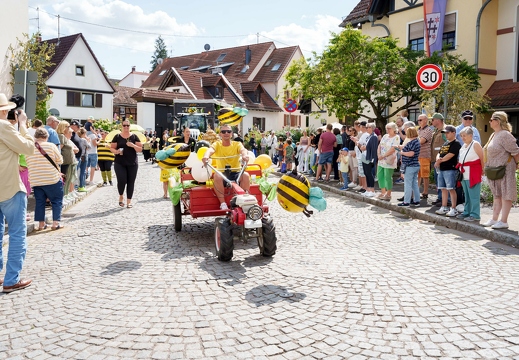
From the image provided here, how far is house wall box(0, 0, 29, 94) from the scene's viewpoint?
1733cm

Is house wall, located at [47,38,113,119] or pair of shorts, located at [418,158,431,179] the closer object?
pair of shorts, located at [418,158,431,179]

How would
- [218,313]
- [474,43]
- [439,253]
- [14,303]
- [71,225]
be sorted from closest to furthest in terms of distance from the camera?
[218,313] → [14,303] → [439,253] → [71,225] → [474,43]

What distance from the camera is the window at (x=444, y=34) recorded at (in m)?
22.4

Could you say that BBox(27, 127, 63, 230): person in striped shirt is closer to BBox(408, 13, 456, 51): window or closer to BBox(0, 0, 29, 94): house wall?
BBox(0, 0, 29, 94): house wall

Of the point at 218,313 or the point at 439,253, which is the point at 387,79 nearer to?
the point at 439,253

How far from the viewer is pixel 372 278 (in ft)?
18.0

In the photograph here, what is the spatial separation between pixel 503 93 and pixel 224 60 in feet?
144

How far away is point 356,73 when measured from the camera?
62.8 ft

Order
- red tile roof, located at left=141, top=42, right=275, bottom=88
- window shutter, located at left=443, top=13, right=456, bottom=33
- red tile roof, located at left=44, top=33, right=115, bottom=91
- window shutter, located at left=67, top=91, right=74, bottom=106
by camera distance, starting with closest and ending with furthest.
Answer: window shutter, located at left=443, top=13, right=456, bottom=33 < red tile roof, located at left=44, top=33, right=115, bottom=91 < window shutter, located at left=67, top=91, right=74, bottom=106 < red tile roof, located at left=141, top=42, right=275, bottom=88

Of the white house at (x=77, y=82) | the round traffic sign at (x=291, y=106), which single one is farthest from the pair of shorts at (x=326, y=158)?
the white house at (x=77, y=82)

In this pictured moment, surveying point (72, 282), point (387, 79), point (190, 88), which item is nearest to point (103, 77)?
point (190, 88)

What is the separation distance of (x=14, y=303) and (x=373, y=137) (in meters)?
9.36

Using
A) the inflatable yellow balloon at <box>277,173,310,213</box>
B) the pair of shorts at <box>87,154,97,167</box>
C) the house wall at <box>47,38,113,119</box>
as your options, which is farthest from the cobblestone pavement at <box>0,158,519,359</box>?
the house wall at <box>47,38,113,119</box>

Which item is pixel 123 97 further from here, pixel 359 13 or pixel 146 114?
pixel 359 13
